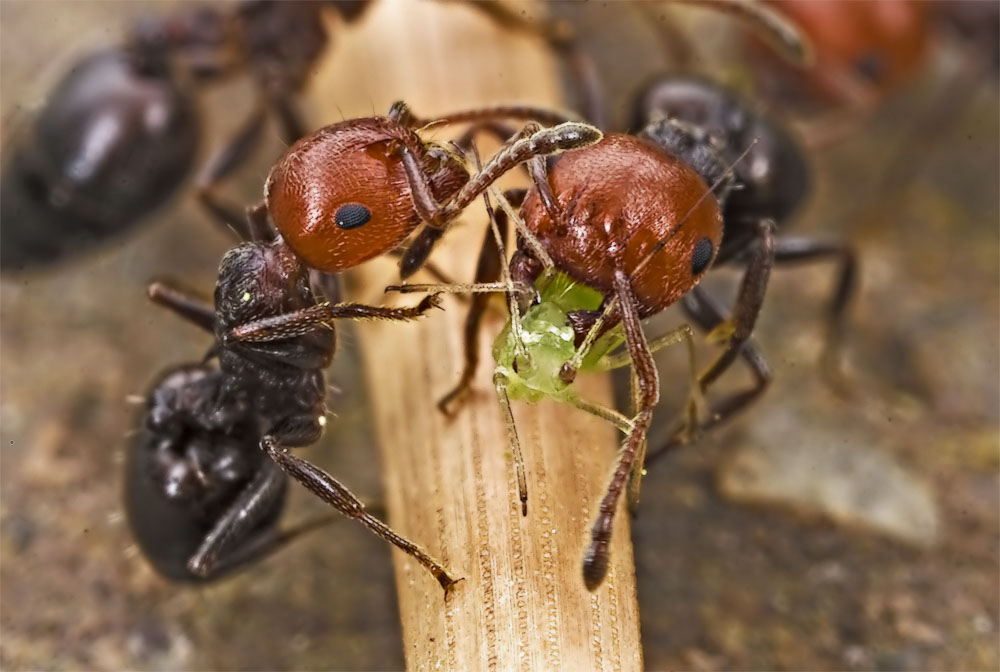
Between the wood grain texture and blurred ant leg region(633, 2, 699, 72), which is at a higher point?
blurred ant leg region(633, 2, 699, 72)

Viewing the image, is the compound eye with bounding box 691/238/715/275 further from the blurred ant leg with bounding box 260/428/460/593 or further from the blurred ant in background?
the blurred ant in background

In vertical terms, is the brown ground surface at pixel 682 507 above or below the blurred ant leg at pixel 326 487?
below

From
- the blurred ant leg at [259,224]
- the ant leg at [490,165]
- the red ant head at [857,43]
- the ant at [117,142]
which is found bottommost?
the ant at [117,142]

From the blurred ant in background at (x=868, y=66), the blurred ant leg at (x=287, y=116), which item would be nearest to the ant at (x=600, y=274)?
the blurred ant leg at (x=287, y=116)

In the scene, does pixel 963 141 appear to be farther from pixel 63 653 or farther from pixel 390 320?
pixel 63 653

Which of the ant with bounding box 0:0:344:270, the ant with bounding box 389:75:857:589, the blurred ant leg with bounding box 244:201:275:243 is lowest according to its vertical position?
the ant with bounding box 0:0:344:270

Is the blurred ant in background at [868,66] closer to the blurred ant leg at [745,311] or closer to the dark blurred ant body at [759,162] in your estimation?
the dark blurred ant body at [759,162]

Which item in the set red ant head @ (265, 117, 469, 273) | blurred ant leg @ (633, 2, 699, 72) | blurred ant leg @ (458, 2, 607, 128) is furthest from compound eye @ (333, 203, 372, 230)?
blurred ant leg @ (633, 2, 699, 72)
